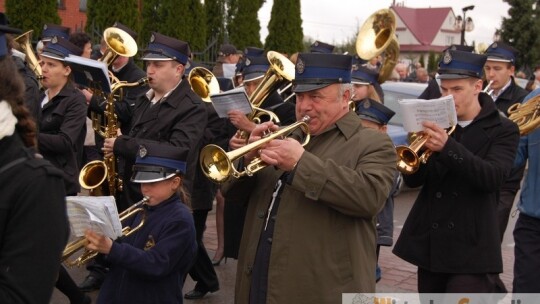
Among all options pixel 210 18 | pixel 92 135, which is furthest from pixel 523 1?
pixel 92 135

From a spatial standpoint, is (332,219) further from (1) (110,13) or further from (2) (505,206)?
(1) (110,13)

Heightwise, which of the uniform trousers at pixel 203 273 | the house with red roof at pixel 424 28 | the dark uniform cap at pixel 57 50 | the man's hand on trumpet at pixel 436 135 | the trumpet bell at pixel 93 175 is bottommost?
the house with red roof at pixel 424 28

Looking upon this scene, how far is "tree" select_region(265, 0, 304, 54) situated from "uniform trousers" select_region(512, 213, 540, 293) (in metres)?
15.0

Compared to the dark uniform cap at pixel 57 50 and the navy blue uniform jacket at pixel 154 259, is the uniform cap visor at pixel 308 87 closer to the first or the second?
the navy blue uniform jacket at pixel 154 259

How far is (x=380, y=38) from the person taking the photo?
6.88 meters

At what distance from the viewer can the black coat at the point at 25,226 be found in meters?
2.03

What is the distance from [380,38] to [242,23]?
1193 centimetres

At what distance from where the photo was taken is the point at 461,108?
14.9ft

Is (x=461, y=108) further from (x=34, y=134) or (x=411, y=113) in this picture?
(x=34, y=134)

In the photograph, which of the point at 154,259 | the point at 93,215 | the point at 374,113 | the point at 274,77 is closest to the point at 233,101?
the point at 274,77

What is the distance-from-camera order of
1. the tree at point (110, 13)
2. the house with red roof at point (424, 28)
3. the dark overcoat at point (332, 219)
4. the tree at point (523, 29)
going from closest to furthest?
the dark overcoat at point (332, 219) → the tree at point (110, 13) → the tree at point (523, 29) → the house with red roof at point (424, 28)

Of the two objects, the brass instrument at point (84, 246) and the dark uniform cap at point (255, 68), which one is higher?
the dark uniform cap at point (255, 68)

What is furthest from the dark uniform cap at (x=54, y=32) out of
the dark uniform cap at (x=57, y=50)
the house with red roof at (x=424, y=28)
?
the house with red roof at (x=424, y=28)

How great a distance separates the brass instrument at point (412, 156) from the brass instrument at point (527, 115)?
801 mm
